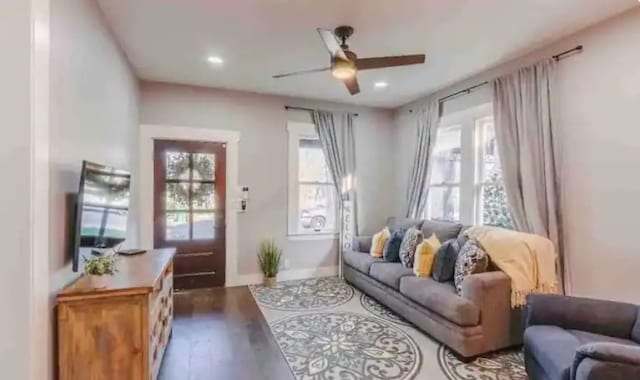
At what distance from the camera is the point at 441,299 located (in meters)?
3.10

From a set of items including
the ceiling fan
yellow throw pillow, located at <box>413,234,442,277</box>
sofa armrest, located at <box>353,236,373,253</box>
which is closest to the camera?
the ceiling fan

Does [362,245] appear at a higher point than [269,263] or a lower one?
higher

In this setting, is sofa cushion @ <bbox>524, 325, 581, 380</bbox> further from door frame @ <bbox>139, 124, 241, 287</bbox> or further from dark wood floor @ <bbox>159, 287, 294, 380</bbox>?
door frame @ <bbox>139, 124, 241, 287</bbox>

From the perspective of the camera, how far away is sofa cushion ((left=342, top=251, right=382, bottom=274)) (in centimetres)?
452

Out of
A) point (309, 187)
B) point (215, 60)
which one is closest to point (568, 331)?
point (309, 187)

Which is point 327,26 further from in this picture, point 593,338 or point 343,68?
point 593,338

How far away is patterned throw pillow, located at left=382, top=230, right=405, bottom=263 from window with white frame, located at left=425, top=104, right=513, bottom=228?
86 centimetres

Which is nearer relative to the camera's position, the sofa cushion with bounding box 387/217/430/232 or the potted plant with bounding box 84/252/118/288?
the potted plant with bounding box 84/252/118/288

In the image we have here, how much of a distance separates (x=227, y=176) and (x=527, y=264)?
146 inches

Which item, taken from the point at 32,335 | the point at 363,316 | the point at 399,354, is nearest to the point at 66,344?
the point at 32,335

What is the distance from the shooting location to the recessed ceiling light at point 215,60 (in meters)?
3.77

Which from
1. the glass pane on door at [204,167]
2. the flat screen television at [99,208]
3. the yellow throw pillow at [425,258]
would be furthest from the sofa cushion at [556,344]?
the glass pane on door at [204,167]

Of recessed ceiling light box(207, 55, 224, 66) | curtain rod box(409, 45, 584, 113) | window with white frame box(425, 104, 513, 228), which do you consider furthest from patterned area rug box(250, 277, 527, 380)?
recessed ceiling light box(207, 55, 224, 66)

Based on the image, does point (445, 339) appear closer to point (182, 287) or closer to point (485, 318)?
point (485, 318)
